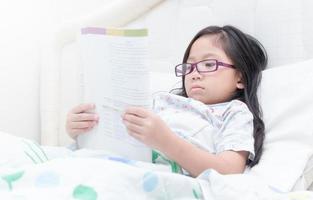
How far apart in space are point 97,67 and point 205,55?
0.32 meters

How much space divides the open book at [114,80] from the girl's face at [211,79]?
24 centimetres

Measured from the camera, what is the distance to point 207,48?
3.73 feet

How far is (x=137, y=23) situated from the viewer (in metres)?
1.49

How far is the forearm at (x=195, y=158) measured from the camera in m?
0.89

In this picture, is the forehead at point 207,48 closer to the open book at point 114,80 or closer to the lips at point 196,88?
the lips at point 196,88

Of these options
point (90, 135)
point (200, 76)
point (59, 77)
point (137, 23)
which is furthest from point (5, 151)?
point (137, 23)

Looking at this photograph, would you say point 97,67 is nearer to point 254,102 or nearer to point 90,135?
point 90,135

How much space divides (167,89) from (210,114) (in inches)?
10.6

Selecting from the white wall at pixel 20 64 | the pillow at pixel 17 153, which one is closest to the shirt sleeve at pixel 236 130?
the pillow at pixel 17 153

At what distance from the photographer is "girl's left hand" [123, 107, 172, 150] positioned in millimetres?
852

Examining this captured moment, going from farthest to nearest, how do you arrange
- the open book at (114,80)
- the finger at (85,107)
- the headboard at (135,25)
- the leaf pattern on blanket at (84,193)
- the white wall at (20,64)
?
the white wall at (20,64) < the headboard at (135,25) < the finger at (85,107) < the open book at (114,80) < the leaf pattern on blanket at (84,193)

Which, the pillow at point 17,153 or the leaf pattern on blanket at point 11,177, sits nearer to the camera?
the leaf pattern on blanket at point 11,177

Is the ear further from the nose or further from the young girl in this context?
the nose

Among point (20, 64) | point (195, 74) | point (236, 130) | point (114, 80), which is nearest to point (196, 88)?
point (195, 74)
